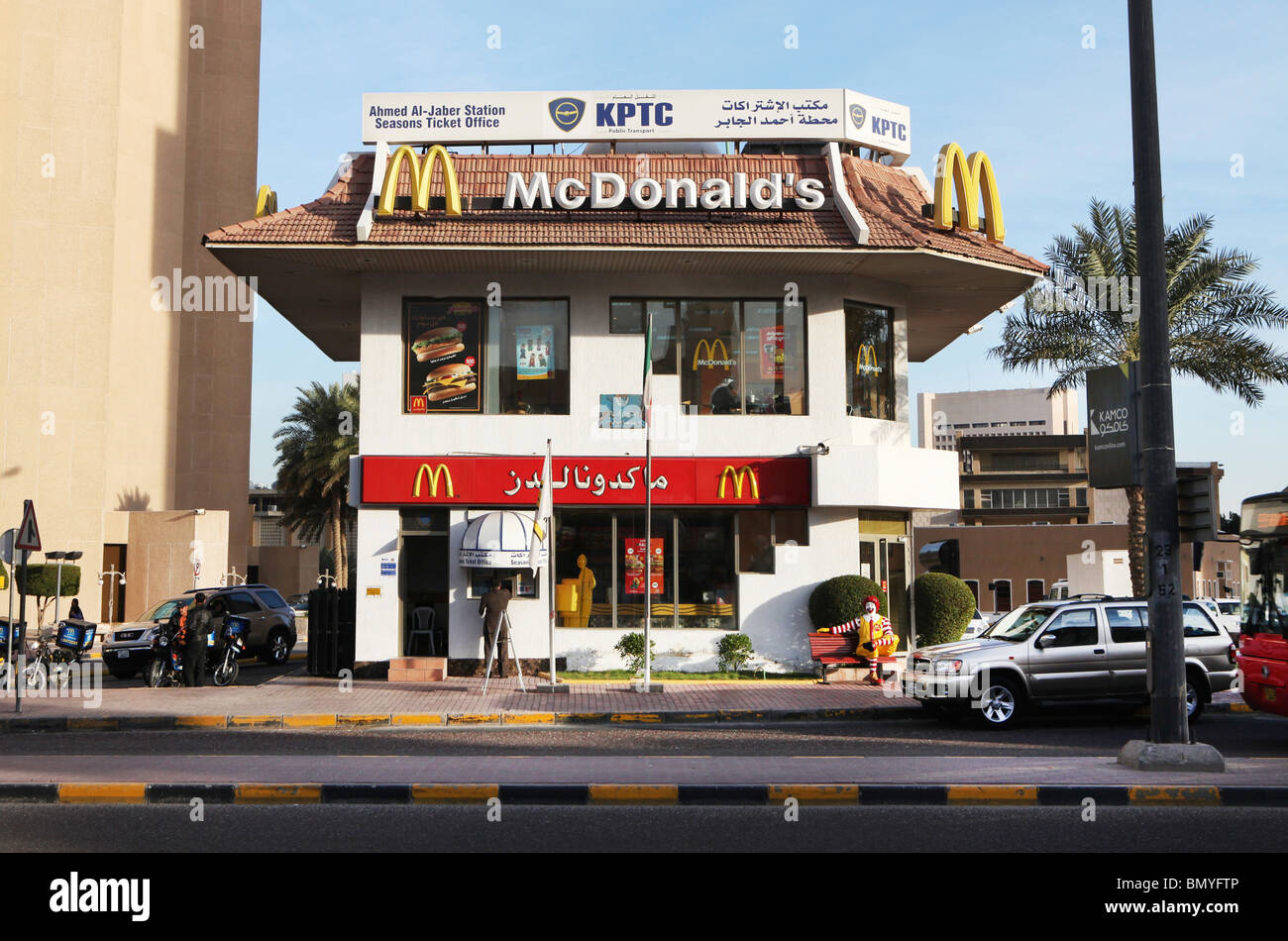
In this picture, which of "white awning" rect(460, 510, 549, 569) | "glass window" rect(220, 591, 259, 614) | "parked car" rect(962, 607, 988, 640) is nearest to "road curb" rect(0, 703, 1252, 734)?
"white awning" rect(460, 510, 549, 569)

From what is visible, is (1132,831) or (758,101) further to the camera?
(758,101)

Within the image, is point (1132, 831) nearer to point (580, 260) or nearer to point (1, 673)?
point (580, 260)

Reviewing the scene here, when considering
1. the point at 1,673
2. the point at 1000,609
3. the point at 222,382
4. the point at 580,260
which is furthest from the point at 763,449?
the point at 1000,609

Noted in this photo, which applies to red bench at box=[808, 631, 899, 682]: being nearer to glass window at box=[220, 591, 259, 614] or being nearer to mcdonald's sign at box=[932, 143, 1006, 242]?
mcdonald's sign at box=[932, 143, 1006, 242]

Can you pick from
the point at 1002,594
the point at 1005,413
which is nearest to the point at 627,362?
the point at 1002,594

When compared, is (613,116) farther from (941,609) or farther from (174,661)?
(174,661)

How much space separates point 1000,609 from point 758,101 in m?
50.9

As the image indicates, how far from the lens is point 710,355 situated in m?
23.2

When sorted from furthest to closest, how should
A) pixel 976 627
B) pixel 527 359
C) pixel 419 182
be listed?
pixel 976 627 → pixel 527 359 → pixel 419 182

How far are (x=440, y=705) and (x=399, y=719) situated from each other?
3.51ft

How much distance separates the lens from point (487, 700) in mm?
18594

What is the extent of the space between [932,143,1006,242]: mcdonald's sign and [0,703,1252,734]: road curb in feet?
32.4

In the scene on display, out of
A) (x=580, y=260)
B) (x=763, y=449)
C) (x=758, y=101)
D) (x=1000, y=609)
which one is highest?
(x=758, y=101)
